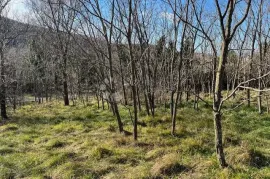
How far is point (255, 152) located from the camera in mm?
5273

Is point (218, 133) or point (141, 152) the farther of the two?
point (141, 152)

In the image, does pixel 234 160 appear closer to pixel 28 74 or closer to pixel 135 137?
pixel 135 137

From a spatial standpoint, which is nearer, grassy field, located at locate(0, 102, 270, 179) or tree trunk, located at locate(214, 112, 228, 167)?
tree trunk, located at locate(214, 112, 228, 167)

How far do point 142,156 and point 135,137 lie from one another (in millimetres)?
1244

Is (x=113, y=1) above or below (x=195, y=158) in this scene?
above

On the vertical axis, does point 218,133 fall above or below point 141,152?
above

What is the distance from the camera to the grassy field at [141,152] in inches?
191

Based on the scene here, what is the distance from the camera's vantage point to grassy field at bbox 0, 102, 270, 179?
486 centimetres

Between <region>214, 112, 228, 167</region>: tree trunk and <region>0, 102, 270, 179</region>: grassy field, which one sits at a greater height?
<region>214, 112, 228, 167</region>: tree trunk

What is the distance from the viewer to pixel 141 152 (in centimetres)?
606

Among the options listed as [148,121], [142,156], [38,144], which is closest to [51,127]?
[38,144]

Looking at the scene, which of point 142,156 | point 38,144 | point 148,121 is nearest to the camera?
point 142,156

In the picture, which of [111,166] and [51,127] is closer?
[111,166]

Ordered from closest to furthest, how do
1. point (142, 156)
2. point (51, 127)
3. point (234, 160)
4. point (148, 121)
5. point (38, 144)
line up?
point (234, 160), point (142, 156), point (38, 144), point (148, 121), point (51, 127)
